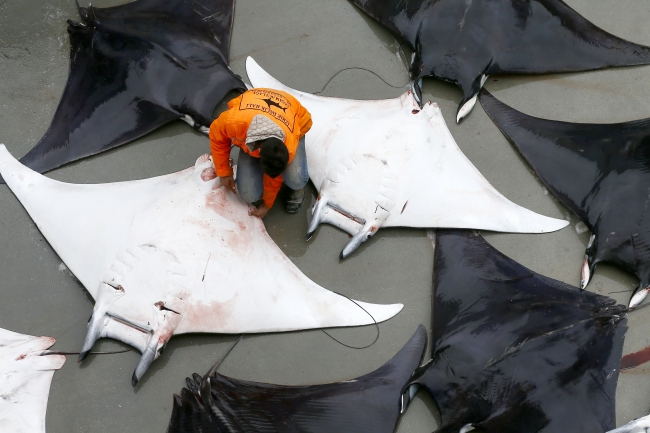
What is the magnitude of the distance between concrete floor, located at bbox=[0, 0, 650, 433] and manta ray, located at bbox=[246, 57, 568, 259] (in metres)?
0.18

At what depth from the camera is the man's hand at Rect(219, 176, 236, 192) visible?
128 inches

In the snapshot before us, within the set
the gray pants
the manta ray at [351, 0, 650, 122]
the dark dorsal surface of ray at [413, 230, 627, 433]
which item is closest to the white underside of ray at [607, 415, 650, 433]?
the dark dorsal surface of ray at [413, 230, 627, 433]

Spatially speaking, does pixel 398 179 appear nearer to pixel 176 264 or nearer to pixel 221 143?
pixel 221 143

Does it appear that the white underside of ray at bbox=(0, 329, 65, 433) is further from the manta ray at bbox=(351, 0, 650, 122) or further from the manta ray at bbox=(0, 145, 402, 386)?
the manta ray at bbox=(351, 0, 650, 122)

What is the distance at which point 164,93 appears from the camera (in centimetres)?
362

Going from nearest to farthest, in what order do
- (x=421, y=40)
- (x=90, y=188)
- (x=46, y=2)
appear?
(x=90, y=188) → (x=421, y=40) → (x=46, y=2)

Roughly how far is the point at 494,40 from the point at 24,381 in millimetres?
3772

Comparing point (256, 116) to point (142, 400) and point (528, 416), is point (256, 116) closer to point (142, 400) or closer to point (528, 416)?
point (142, 400)

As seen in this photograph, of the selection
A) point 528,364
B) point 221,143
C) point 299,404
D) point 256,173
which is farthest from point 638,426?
point 221,143

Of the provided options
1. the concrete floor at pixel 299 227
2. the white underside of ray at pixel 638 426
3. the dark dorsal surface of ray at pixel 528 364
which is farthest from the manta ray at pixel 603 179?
the white underside of ray at pixel 638 426

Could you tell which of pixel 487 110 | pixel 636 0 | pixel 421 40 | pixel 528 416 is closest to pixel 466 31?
Result: pixel 421 40

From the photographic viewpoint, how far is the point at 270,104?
3006mm

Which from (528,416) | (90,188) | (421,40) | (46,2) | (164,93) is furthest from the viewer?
(46,2)

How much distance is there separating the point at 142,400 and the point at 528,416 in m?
2.24
